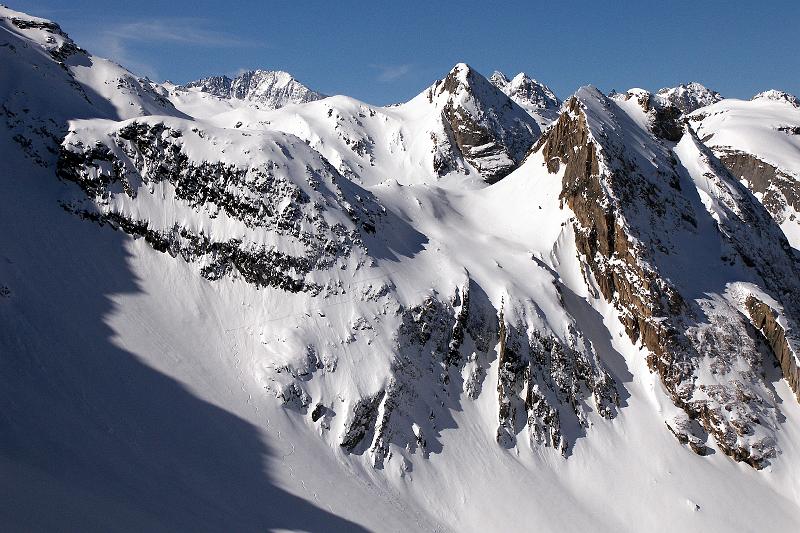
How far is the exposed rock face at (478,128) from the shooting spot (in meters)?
100

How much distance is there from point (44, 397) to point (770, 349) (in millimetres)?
54472

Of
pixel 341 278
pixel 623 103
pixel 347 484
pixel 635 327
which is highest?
pixel 623 103

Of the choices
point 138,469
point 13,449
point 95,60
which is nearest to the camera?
point 13,449

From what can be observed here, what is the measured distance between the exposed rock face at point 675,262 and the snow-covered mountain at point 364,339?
0.80 feet

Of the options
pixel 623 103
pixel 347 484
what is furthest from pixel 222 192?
pixel 623 103

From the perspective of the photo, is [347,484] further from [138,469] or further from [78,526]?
[78,526]

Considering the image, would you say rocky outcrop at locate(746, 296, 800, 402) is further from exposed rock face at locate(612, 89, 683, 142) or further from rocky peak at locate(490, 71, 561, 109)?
rocky peak at locate(490, 71, 561, 109)

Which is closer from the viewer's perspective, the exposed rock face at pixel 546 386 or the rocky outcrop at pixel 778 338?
the exposed rock face at pixel 546 386

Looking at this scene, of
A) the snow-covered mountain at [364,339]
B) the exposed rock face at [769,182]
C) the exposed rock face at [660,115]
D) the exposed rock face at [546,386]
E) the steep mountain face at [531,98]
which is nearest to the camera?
the snow-covered mountain at [364,339]

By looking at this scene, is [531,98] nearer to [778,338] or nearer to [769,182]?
[769,182]

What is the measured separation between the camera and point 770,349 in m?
50.0

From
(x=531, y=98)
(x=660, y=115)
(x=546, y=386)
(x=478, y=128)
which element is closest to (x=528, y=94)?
(x=531, y=98)

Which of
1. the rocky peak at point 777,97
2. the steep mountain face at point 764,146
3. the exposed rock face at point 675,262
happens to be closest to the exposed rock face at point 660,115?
the exposed rock face at point 675,262

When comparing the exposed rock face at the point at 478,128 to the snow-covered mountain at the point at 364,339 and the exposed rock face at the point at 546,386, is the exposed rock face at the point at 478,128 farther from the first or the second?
the exposed rock face at the point at 546,386
